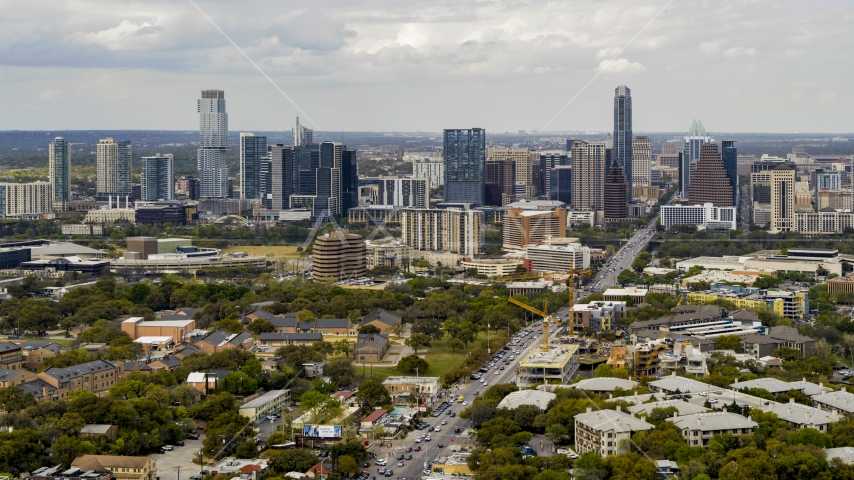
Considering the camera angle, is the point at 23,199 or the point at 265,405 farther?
the point at 23,199

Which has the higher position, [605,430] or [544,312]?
[544,312]

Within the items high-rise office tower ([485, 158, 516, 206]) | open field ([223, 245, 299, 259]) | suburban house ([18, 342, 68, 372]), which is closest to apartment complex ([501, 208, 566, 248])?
open field ([223, 245, 299, 259])

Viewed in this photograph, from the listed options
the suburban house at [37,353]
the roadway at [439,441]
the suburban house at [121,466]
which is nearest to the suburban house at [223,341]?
the suburban house at [37,353]

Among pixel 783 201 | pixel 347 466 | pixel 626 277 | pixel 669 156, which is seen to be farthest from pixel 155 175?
pixel 347 466

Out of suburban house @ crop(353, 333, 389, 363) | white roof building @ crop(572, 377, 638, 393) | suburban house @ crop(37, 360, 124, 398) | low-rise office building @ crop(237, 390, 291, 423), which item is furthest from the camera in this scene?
suburban house @ crop(353, 333, 389, 363)

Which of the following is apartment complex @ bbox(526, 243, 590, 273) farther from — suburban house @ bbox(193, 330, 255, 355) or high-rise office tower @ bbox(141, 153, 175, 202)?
high-rise office tower @ bbox(141, 153, 175, 202)

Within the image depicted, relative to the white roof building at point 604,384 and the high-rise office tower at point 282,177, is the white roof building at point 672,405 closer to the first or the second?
the white roof building at point 604,384

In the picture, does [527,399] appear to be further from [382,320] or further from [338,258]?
[338,258]
